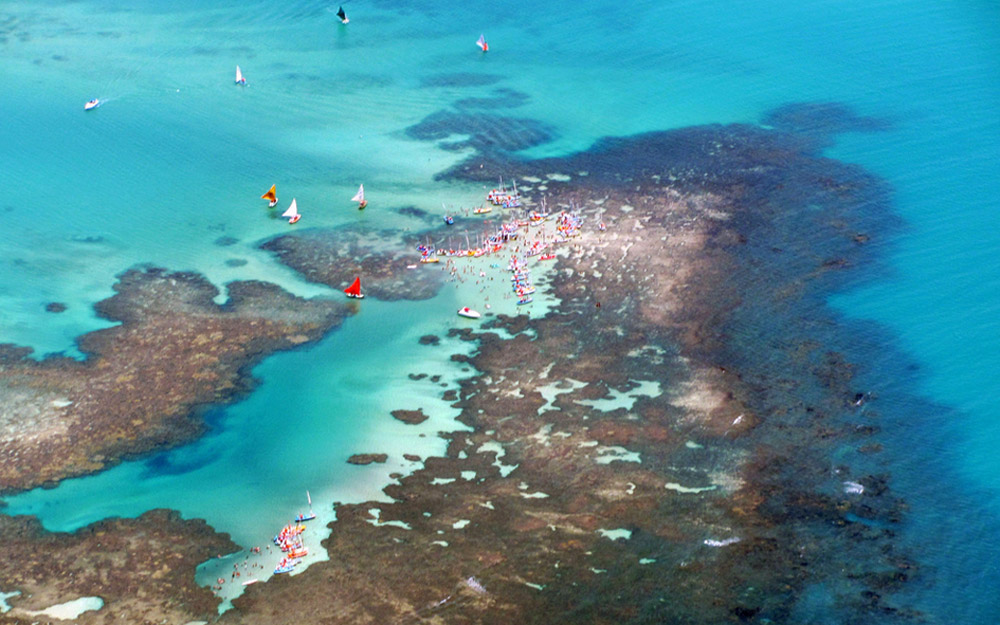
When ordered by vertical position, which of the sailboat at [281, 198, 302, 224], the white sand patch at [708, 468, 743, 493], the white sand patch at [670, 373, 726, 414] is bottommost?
the white sand patch at [708, 468, 743, 493]

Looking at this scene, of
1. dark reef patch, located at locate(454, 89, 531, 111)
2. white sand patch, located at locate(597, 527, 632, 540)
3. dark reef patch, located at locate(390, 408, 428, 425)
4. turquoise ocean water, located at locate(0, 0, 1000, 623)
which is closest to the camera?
white sand patch, located at locate(597, 527, 632, 540)

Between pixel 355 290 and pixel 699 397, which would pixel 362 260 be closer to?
pixel 355 290

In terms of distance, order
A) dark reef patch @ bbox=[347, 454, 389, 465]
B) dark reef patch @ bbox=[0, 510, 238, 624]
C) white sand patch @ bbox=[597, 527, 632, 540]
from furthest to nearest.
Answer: dark reef patch @ bbox=[347, 454, 389, 465], white sand patch @ bbox=[597, 527, 632, 540], dark reef patch @ bbox=[0, 510, 238, 624]

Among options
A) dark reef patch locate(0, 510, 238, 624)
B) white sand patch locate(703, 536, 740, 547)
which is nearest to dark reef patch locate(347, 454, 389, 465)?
dark reef patch locate(0, 510, 238, 624)

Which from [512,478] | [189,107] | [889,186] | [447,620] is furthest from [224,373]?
[889,186]

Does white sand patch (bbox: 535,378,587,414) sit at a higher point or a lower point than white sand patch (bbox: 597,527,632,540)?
higher

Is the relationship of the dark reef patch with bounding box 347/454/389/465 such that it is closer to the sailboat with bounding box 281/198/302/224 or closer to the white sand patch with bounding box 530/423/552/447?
the white sand patch with bounding box 530/423/552/447

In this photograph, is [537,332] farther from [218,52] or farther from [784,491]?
[218,52]
